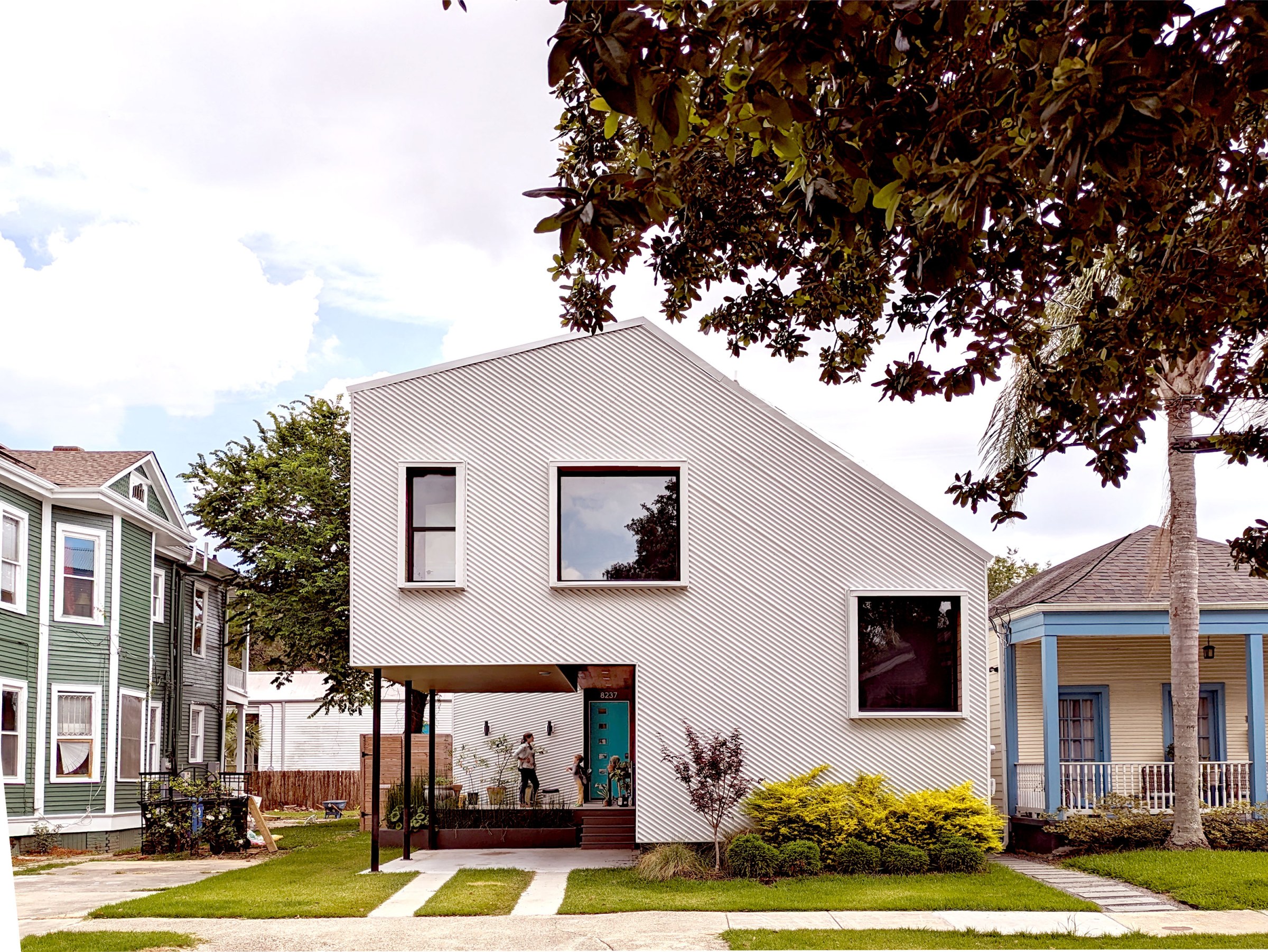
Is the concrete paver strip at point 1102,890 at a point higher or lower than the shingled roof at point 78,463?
lower

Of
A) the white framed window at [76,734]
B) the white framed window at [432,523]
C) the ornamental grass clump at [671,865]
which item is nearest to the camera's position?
the ornamental grass clump at [671,865]

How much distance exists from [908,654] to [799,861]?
11.4ft

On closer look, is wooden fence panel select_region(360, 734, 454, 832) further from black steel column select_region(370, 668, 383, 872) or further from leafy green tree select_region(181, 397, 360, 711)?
black steel column select_region(370, 668, 383, 872)

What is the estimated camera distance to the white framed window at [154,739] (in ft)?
85.7

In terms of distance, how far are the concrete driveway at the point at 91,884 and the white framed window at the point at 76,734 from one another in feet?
8.55

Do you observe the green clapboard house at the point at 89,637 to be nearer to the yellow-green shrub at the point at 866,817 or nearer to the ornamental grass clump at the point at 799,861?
the yellow-green shrub at the point at 866,817

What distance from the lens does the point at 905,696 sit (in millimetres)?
17172

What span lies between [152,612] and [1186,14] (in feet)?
84.7

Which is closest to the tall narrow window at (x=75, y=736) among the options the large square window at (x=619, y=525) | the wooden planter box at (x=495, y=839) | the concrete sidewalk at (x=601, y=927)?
the wooden planter box at (x=495, y=839)

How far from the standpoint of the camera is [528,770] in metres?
24.2

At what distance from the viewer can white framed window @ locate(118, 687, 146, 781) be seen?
80.9ft

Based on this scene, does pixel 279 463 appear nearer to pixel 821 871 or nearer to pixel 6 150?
pixel 6 150

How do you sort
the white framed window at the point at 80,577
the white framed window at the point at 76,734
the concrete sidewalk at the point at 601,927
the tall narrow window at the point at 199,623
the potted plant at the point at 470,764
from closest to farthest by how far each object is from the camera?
1. the concrete sidewalk at the point at 601,927
2. the white framed window at the point at 76,734
3. the white framed window at the point at 80,577
4. the potted plant at the point at 470,764
5. the tall narrow window at the point at 199,623

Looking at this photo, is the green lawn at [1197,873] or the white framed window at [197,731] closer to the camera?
the green lawn at [1197,873]
